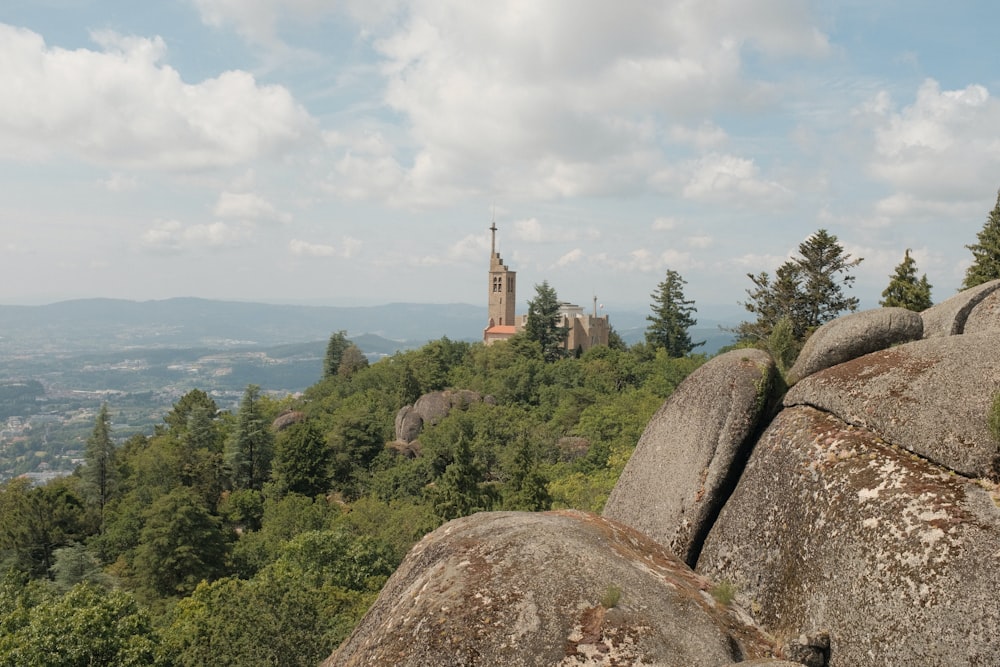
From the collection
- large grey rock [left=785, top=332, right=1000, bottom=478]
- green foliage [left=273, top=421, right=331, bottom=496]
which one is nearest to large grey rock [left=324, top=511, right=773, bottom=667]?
large grey rock [left=785, top=332, right=1000, bottom=478]

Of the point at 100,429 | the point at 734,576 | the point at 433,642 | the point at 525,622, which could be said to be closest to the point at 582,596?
the point at 525,622

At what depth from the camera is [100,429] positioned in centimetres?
6494

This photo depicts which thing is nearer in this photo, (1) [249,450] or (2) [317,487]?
(2) [317,487]

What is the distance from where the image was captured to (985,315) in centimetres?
1229

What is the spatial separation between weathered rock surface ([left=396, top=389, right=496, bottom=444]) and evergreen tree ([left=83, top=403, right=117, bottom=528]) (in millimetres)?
28241

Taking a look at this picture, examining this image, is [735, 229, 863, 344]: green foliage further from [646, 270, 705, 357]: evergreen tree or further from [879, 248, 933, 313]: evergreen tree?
[646, 270, 705, 357]: evergreen tree

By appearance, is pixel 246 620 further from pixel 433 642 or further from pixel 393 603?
pixel 433 642

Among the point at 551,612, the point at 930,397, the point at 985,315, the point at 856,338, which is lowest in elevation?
the point at 551,612

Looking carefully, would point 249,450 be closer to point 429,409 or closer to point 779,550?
point 429,409

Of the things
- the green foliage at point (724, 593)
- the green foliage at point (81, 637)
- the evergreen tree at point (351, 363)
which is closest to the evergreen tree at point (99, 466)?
the evergreen tree at point (351, 363)

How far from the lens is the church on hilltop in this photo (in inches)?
3836

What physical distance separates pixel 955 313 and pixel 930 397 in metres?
4.85

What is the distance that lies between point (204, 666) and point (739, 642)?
24.0 m

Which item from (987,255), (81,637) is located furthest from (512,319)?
(81,637)
